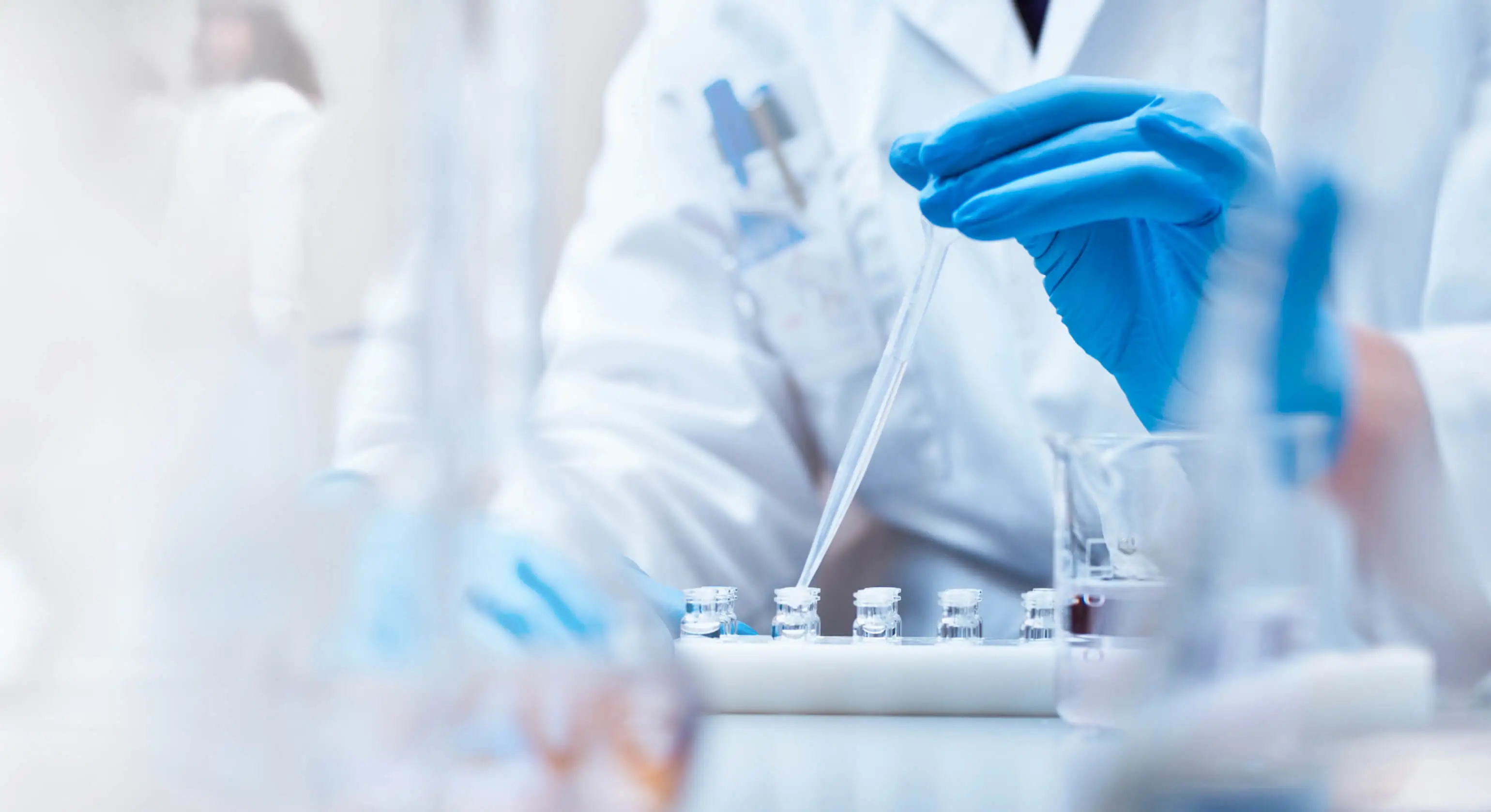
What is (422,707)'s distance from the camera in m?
0.24

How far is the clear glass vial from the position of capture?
2.48 ft

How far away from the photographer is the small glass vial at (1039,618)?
2.49 ft

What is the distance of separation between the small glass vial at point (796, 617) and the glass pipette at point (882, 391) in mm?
72

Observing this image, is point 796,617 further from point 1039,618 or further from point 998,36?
point 998,36

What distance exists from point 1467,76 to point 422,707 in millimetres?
→ 848

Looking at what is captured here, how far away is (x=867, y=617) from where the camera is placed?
0.75 metres

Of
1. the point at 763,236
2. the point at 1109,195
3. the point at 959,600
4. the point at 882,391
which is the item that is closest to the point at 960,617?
the point at 959,600

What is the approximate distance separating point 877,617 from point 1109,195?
31 cm

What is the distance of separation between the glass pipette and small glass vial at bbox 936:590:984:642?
0.11 m

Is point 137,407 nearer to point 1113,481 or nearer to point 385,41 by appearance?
point 385,41

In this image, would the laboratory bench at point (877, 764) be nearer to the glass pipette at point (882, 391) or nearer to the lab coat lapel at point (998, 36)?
the glass pipette at point (882, 391)

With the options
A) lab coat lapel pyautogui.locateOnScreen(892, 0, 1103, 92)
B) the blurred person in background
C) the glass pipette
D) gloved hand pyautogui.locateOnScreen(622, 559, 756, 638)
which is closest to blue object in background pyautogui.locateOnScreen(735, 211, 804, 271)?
lab coat lapel pyautogui.locateOnScreen(892, 0, 1103, 92)

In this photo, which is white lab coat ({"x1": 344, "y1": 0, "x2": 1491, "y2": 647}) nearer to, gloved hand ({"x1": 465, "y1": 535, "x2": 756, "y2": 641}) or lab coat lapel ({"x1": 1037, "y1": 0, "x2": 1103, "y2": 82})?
lab coat lapel ({"x1": 1037, "y1": 0, "x2": 1103, "y2": 82})

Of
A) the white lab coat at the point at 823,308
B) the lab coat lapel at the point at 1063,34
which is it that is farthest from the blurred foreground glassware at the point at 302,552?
the lab coat lapel at the point at 1063,34
